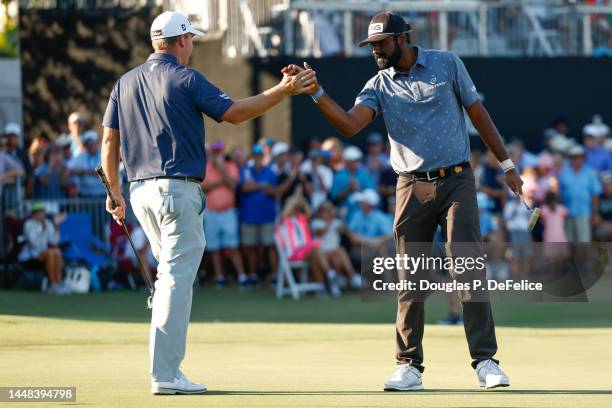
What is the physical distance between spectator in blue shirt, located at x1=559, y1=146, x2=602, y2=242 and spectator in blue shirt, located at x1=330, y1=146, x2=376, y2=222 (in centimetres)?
321

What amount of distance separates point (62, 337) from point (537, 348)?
4.35m

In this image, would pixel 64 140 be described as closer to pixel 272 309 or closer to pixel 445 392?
pixel 272 309

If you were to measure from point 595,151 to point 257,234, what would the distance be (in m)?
6.21

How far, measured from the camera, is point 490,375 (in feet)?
27.7

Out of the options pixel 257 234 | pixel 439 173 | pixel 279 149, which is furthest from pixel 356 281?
pixel 439 173

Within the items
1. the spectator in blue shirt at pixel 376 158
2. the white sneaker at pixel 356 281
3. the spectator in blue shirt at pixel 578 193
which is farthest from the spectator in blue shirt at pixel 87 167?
the spectator in blue shirt at pixel 578 193

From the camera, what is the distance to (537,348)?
11.7m

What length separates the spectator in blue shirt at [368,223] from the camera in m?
18.6

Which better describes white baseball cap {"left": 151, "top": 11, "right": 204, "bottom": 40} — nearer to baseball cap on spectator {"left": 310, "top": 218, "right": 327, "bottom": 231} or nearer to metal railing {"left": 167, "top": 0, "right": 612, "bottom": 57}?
baseball cap on spectator {"left": 310, "top": 218, "right": 327, "bottom": 231}

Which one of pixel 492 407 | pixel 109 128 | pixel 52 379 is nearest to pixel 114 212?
pixel 109 128

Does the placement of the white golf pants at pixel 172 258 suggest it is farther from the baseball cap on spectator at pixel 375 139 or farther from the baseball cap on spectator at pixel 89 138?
the baseball cap on spectator at pixel 375 139

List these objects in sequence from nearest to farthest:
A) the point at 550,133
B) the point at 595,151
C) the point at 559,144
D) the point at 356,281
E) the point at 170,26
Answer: the point at 170,26 → the point at 356,281 → the point at 595,151 → the point at 559,144 → the point at 550,133

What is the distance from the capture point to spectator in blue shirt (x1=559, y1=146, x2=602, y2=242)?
20589 millimetres

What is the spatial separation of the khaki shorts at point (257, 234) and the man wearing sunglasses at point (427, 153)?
10.5 meters
